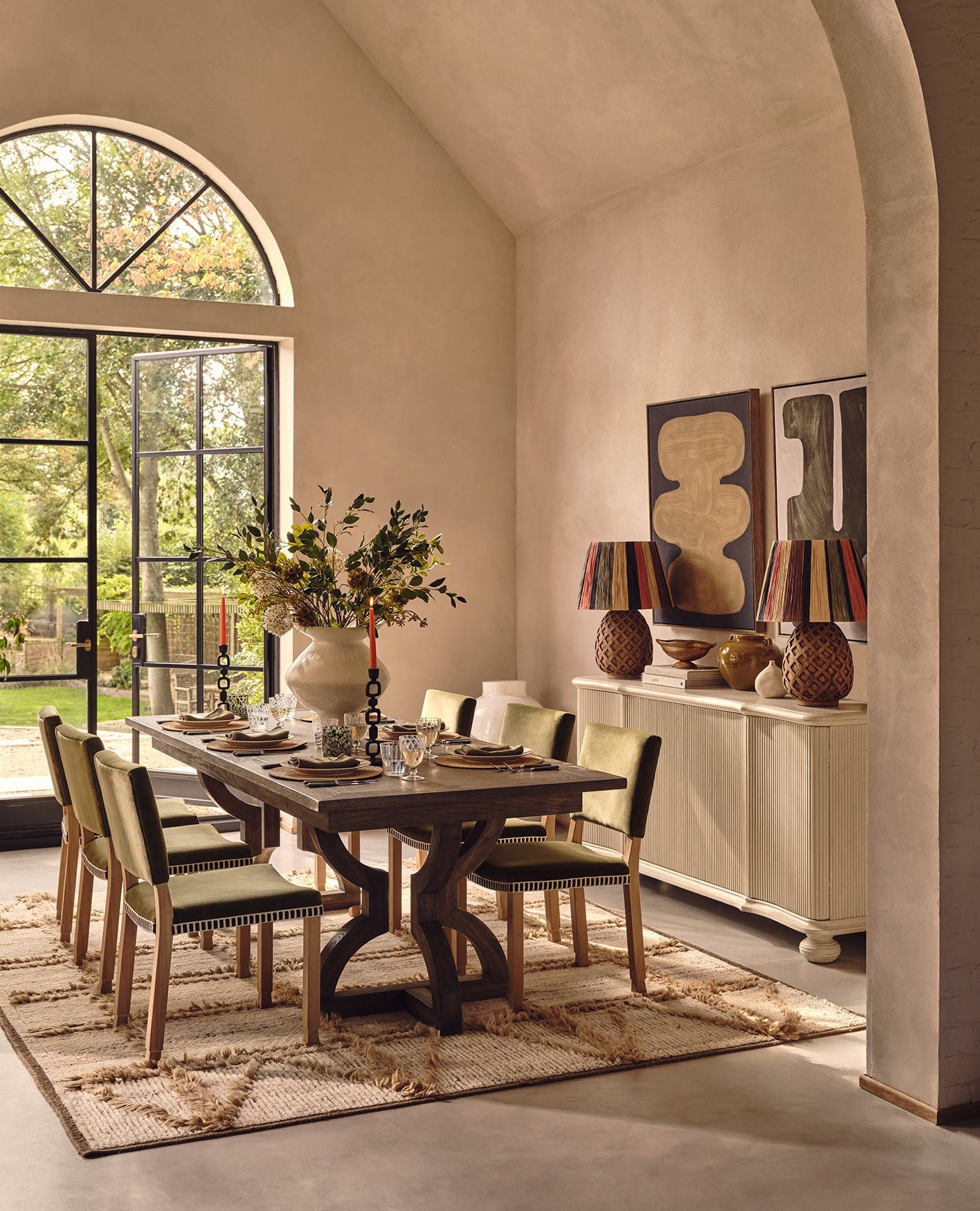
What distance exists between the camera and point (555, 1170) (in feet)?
9.94

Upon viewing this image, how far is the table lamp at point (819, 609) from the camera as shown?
4.73 meters

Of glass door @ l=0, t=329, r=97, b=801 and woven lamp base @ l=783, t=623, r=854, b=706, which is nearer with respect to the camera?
woven lamp base @ l=783, t=623, r=854, b=706

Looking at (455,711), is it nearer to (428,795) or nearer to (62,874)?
(62,874)

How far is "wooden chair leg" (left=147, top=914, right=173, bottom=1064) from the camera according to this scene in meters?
3.62

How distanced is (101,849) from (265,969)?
0.73m

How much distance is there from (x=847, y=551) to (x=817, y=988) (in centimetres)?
155

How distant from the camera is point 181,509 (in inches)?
272

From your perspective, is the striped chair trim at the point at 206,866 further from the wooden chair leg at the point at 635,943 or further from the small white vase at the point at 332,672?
the wooden chair leg at the point at 635,943


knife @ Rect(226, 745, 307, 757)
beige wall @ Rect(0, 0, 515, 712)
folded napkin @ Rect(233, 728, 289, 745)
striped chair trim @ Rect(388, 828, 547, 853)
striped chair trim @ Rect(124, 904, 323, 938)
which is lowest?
striped chair trim @ Rect(124, 904, 323, 938)

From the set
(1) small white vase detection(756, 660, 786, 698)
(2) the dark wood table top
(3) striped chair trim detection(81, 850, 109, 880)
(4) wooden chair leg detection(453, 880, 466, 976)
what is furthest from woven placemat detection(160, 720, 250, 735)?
(1) small white vase detection(756, 660, 786, 698)

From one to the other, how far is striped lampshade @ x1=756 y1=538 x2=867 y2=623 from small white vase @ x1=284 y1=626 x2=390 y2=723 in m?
1.48

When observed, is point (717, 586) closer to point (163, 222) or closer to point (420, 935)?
point (420, 935)

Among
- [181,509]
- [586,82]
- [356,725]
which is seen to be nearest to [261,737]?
[356,725]

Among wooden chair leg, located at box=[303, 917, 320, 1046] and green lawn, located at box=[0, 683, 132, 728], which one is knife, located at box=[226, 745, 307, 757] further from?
green lawn, located at box=[0, 683, 132, 728]
